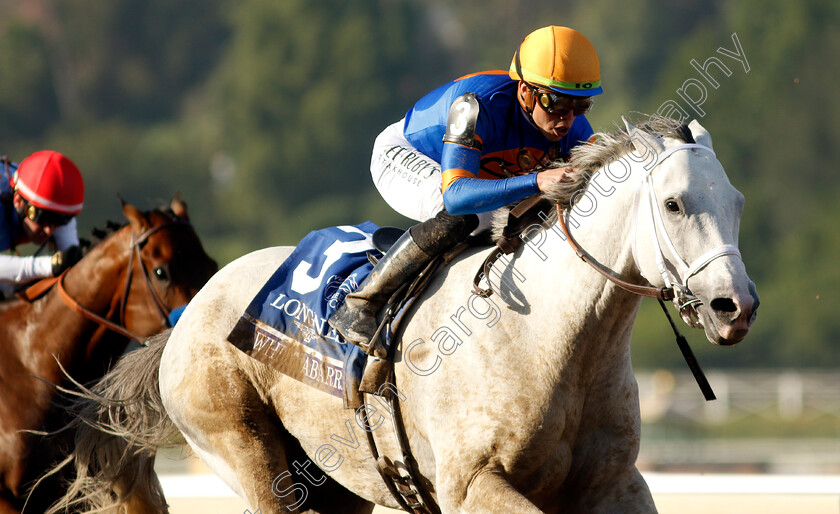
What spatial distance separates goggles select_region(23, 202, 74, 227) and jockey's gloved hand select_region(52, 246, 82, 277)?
17cm

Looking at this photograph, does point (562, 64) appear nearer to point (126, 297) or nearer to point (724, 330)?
point (724, 330)

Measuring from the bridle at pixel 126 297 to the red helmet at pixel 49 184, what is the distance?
1.23 ft

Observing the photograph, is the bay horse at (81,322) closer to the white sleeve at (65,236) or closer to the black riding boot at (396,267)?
the white sleeve at (65,236)

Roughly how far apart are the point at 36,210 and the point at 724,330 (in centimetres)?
392

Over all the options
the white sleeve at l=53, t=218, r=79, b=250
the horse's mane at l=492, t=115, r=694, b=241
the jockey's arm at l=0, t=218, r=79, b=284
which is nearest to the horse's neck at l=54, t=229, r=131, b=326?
the jockey's arm at l=0, t=218, r=79, b=284

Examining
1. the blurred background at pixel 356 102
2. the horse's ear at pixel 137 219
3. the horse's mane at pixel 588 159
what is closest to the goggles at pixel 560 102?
the horse's mane at pixel 588 159

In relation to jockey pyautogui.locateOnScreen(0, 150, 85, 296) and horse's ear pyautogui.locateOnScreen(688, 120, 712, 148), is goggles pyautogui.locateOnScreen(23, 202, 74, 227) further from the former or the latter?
horse's ear pyautogui.locateOnScreen(688, 120, 712, 148)

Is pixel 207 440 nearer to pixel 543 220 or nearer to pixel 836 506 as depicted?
pixel 543 220

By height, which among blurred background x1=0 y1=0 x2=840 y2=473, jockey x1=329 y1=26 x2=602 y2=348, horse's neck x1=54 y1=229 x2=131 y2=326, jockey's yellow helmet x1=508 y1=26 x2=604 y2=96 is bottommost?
blurred background x1=0 y1=0 x2=840 y2=473

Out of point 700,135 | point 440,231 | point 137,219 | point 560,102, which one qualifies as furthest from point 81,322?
point 700,135

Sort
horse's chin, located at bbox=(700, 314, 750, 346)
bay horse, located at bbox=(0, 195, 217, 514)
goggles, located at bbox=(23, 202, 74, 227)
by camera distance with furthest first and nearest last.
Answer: goggles, located at bbox=(23, 202, 74, 227) → bay horse, located at bbox=(0, 195, 217, 514) → horse's chin, located at bbox=(700, 314, 750, 346)

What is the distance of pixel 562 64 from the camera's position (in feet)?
11.5

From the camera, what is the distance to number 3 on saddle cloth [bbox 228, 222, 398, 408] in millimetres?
3834

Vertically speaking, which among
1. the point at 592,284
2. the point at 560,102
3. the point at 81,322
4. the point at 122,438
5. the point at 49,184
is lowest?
the point at 122,438
